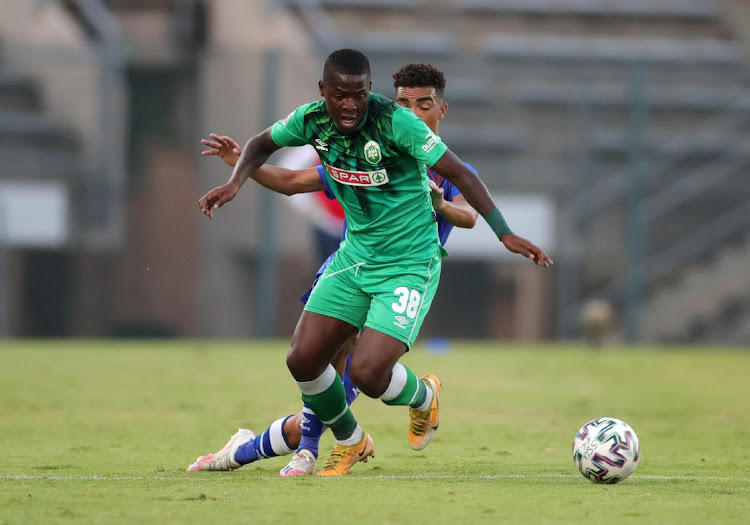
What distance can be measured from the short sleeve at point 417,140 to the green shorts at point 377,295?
630mm

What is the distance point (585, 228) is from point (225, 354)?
6.36 metres

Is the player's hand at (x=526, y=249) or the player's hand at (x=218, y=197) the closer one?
the player's hand at (x=526, y=249)

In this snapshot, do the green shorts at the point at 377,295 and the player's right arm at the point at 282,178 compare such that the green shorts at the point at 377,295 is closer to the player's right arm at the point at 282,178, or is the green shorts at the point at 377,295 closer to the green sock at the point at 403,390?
the green sock at the point at 403,390

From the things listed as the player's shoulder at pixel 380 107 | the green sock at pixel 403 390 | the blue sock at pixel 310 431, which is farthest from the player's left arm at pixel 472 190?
the blue sock at pixel 310 431

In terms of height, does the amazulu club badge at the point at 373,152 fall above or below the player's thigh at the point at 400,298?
above

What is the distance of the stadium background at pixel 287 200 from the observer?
18859mm

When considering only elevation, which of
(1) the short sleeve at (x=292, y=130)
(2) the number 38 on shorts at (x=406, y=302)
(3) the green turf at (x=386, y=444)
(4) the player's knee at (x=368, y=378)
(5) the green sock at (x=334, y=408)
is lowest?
(3) the green turf at (x=386, y=444)

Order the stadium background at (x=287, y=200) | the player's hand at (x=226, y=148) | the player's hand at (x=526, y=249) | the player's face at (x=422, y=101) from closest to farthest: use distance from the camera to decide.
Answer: the player's hand at (x=526, y=249), the player's hand at (x=226, y=148), the player's face at (x=422, y=101), the stadium background at (x=287, y=200)

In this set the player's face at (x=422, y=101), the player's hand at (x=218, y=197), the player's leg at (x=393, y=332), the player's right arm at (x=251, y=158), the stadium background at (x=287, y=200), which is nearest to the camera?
the player's leg at (x=393, y=332)

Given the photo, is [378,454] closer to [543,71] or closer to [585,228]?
[585,228]

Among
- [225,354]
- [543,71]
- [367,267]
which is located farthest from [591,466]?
[543,71]

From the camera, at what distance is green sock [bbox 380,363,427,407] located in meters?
6.18

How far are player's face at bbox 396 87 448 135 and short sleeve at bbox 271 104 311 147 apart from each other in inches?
34.2

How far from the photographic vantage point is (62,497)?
533 cm
